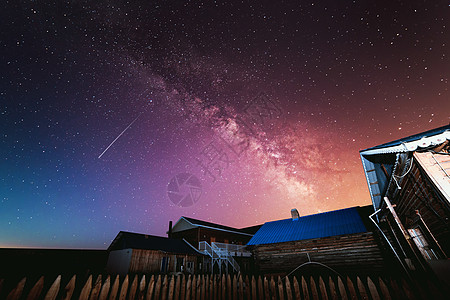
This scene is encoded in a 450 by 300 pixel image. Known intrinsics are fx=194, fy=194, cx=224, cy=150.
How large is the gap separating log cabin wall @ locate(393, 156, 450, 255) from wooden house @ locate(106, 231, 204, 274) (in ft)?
74.1

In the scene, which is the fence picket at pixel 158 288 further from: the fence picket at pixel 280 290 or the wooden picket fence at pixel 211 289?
the fence picket at pixel 280 290

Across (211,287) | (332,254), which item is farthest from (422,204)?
(332,254)

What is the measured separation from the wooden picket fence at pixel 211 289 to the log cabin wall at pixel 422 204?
2917 mm

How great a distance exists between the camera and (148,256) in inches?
848

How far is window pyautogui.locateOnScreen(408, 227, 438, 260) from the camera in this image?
8.49 m

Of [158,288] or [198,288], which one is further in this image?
[198,288]

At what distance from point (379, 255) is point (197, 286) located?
14659 millimetres

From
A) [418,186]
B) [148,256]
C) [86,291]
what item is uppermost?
[148,256]

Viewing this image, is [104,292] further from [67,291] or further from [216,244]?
[216,244]

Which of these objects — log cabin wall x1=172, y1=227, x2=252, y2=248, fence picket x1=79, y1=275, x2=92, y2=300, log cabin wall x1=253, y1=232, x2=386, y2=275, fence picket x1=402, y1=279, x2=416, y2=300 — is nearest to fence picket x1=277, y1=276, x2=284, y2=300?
fence picket x1=402, y1=279, x2=416, y2=300

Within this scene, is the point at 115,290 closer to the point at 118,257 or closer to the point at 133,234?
the point at 118,257

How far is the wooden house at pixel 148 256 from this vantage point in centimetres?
2047

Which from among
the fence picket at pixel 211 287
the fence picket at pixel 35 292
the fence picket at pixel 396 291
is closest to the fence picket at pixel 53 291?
the fence picket at pixel 35 292

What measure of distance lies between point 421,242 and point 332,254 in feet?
24.4
